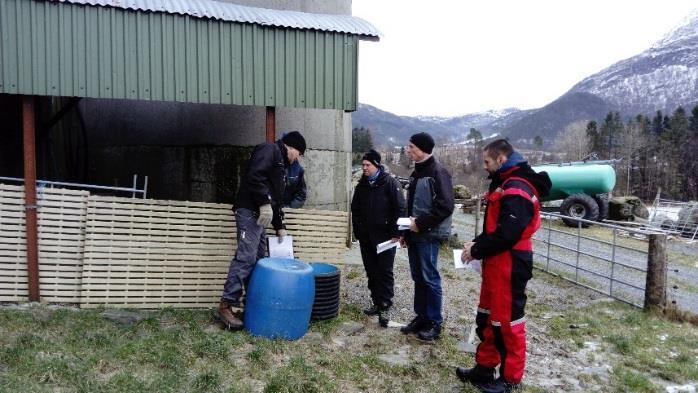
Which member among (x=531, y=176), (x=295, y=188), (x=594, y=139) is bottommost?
(x=295, y=188)

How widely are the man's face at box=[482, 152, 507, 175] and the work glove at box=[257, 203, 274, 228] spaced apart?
1883 millimetres

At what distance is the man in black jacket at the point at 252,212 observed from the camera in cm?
450

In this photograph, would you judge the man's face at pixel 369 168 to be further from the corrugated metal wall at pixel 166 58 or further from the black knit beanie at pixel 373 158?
the corrugated metal wall at pixel 166 58

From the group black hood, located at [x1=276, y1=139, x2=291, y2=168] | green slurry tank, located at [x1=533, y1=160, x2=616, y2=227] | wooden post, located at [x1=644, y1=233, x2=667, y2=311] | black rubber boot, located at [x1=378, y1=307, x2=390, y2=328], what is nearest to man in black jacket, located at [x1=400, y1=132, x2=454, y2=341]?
black rubber boot, located at [x1=378, y1=307, x2=390, y2=328]

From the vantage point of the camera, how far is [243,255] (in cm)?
459

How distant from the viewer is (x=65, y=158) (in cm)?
961

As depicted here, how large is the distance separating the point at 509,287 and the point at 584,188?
15.8 meters

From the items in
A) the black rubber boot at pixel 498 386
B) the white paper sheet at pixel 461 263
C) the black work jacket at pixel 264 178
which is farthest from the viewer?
the black work jacket at pixel 264 178

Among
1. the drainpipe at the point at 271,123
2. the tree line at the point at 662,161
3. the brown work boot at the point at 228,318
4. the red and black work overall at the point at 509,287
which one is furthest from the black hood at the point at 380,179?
the tree line at the point at 662,161

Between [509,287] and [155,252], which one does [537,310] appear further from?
[155,252]

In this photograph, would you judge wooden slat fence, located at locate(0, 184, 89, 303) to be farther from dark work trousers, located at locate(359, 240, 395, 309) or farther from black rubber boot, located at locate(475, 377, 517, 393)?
black rubber boot, located at locate(475, 377, 517, 393)

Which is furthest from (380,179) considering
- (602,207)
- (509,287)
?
(602,207)

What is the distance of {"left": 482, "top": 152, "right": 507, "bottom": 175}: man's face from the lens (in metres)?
3.76

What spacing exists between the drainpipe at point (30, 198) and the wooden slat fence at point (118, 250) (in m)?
0.06
